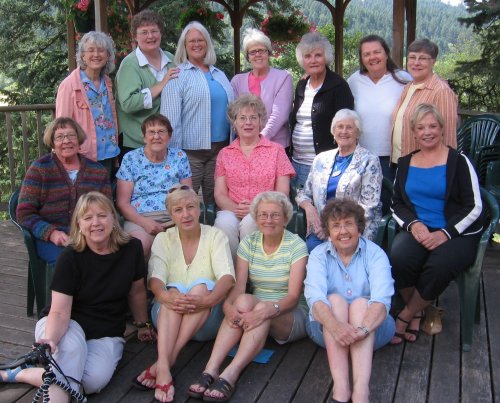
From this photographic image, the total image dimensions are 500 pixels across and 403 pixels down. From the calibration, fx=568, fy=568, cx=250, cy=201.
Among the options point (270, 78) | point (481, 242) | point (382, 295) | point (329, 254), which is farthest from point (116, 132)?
point (481, 242)

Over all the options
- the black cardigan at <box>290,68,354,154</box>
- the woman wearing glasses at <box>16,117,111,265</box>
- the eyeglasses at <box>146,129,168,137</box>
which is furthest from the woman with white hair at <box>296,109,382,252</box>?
the woman wearing glasses at <box>16,117,111,265</box>

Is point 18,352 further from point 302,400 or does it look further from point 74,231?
point 302,400

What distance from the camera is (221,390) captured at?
2.24 meters

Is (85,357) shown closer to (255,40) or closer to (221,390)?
(221,390)

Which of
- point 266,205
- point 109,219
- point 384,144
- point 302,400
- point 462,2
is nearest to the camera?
point 302,400

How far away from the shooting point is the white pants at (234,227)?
2.99 metres

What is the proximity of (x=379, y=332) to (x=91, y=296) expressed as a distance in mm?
1258

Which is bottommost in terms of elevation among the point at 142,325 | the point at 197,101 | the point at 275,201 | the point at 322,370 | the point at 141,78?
the point at 322,370

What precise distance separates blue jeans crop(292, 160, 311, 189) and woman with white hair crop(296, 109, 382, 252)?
15.3 inches

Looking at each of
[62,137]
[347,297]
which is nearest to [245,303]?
[347,297]

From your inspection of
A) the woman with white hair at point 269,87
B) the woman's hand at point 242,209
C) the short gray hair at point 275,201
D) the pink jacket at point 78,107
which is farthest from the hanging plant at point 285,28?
the short gray hair at point 275,201

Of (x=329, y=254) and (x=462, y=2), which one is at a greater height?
(x=462, y=2)

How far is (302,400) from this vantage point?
2266 mm

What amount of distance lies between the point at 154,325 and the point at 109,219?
603mm
